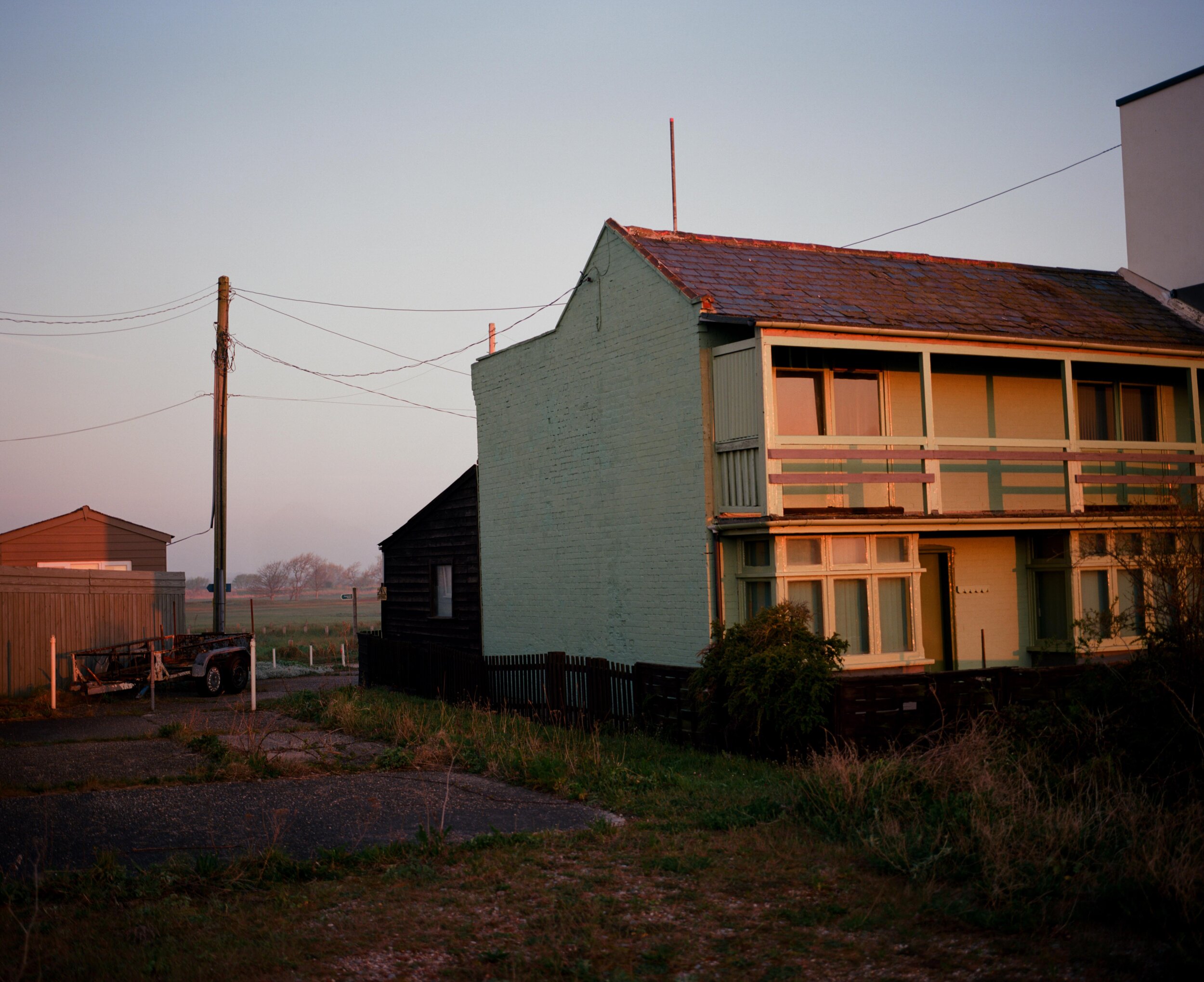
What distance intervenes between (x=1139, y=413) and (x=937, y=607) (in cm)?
523

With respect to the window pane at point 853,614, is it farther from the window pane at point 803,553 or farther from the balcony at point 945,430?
the balcony at point 945,430

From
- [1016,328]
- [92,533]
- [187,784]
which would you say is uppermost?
[1016,328]

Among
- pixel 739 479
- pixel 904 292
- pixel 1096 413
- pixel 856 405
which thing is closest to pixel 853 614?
pixel 739 479

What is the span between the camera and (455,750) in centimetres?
1253

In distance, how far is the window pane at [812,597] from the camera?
1452 cm

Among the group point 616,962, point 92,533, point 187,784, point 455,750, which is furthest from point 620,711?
point 92,533

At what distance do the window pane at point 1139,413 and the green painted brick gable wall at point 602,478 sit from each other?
8222 millimetres

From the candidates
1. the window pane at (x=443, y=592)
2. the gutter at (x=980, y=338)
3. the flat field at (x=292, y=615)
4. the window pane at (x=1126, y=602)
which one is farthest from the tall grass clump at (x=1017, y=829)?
the flat field at (x=292, y=615)

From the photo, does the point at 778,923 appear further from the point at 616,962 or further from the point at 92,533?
the point at 92,533

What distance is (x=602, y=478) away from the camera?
17312mm

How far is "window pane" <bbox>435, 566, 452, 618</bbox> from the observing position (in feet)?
74.8

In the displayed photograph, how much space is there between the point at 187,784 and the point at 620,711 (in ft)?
19.2

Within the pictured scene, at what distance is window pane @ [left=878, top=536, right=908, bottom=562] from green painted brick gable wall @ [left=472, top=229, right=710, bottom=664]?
8.37 feet

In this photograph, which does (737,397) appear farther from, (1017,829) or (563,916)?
(563,916)
